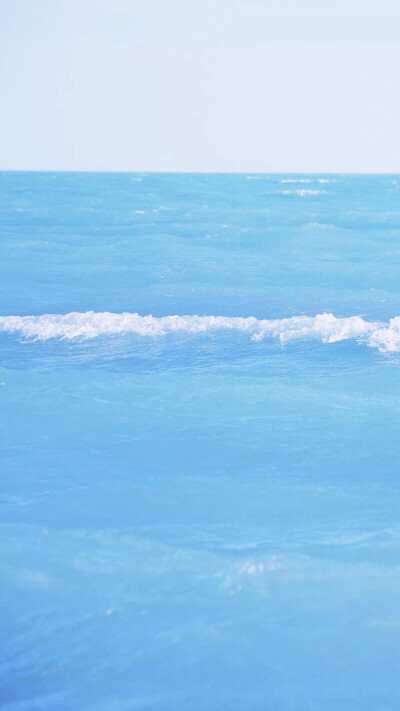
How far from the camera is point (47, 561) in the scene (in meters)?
4.69

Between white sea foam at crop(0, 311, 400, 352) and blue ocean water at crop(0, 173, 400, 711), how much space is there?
0.18 ft

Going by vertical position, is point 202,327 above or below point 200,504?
above

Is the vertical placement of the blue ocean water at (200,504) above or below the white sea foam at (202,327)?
below

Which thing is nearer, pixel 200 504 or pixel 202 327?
pixel 200 504

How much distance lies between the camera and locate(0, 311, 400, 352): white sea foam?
1042 cm

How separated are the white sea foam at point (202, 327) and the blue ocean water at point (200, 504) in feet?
0.18

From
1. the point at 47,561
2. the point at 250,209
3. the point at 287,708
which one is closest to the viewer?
the point at 287,708

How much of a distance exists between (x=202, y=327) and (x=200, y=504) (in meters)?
5.67

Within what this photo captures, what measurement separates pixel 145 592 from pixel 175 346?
592cm

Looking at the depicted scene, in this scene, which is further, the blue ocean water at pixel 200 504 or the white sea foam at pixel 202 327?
the white sea foam at pixel 202 327

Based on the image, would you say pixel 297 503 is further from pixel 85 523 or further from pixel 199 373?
pixel 199 373

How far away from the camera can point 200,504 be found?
5.50 meters

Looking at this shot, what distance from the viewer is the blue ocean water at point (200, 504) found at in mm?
3758

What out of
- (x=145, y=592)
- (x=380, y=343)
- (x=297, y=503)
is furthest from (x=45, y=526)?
(x=380, y=343)
